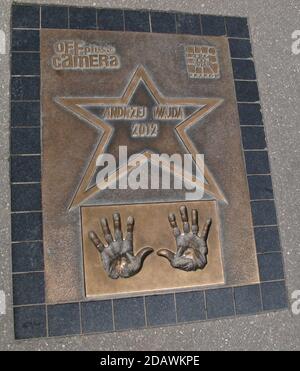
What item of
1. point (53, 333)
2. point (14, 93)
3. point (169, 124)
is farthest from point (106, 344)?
point (14, 93)

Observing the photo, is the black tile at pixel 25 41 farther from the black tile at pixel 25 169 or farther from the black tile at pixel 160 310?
the black tile at pixel 160 310

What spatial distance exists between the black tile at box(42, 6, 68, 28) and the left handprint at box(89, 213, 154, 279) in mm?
1003

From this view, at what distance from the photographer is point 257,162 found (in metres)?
2.34

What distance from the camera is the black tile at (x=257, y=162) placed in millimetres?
2322

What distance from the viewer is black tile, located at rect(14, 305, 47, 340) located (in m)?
1.97

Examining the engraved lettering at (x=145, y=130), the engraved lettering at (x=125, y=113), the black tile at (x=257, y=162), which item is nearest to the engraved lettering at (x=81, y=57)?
the engraved lettering at (x=125, y=113)

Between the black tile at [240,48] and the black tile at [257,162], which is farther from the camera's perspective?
the black tile at [240,48]

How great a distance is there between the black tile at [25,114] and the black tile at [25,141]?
3cm

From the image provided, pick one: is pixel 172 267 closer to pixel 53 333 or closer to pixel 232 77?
pixel 53 333

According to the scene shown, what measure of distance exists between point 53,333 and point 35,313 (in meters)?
0.12

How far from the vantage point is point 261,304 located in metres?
2.19

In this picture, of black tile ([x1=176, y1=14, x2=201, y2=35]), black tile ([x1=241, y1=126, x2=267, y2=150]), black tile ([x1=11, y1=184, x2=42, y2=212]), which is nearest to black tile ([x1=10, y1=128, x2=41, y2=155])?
black tile ([x1=11, y1=184, x2=42, y2=212])

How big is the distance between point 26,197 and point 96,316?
2.04 feet

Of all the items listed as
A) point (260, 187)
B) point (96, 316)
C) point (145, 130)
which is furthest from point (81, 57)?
point (96, 316)
